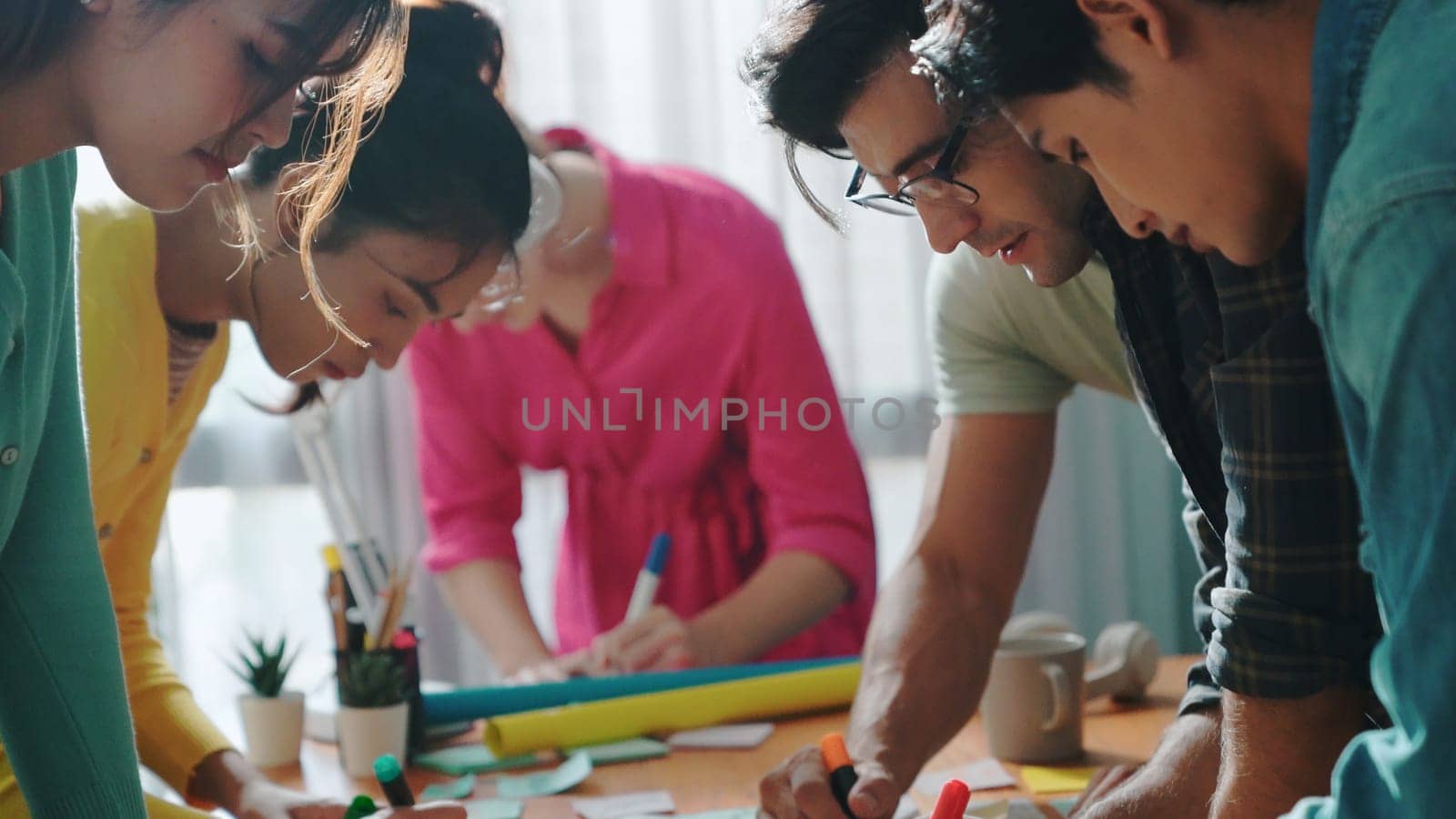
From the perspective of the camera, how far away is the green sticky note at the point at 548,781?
124 centimetres

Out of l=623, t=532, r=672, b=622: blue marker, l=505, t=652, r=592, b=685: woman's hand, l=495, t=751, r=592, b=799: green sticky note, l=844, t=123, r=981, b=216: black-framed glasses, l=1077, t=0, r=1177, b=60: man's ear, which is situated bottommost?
l=495, t=751, r=592, b=799: green sticky note

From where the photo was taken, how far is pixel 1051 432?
143 centimetres

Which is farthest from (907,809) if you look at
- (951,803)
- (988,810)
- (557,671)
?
(557,671)

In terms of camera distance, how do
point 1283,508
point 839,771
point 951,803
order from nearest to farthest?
point 1283,508
point 951,803
point 839,771

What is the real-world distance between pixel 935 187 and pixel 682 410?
0.85 metres

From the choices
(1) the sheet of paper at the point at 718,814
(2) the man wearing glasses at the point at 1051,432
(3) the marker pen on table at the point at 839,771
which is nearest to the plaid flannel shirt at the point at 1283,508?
(2) the man wearing glasses at the point at 1051,432

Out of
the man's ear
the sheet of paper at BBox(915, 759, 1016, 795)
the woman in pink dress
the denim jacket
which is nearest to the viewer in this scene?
the denim jacket

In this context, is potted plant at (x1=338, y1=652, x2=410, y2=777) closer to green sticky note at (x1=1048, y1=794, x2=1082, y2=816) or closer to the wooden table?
the wooden table

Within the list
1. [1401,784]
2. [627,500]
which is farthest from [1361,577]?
[627,500]

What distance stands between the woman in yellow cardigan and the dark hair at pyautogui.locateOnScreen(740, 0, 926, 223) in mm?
283

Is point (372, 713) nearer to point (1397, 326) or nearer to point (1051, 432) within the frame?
point (1051, 432)

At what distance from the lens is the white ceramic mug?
125 cm

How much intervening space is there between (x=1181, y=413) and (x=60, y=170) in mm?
820

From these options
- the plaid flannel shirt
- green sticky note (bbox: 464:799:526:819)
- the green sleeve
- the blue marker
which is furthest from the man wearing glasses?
the green sleeve
